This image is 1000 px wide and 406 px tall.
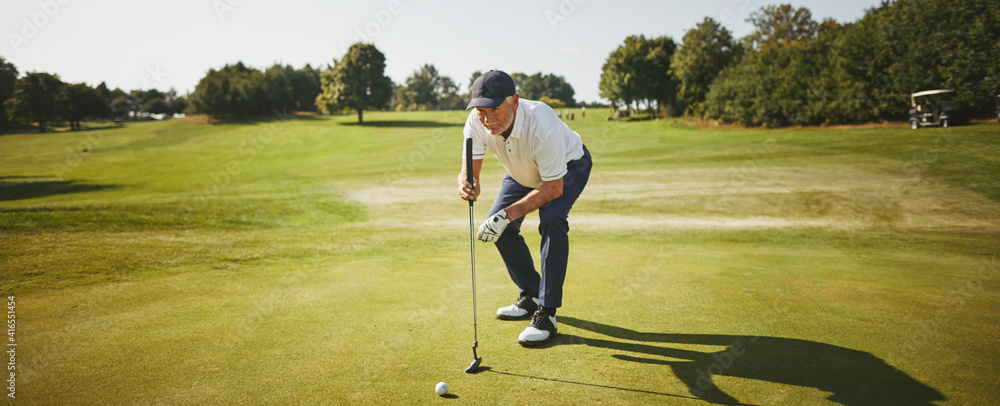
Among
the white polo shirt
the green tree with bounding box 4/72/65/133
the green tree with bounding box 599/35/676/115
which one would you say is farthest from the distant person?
the green tree with bounding box 4/72/65/133

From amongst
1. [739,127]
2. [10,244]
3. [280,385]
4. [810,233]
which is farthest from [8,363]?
[739,127]

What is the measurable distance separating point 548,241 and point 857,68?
3838 centimetres

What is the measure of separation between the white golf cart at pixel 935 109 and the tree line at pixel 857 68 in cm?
76

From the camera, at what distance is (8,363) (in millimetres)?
3568

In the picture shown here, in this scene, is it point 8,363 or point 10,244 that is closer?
point 8,363

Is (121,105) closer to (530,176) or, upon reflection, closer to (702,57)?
(702,57)

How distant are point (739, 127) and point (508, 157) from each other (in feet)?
148

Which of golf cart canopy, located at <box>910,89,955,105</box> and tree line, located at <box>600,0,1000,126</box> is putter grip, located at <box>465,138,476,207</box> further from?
tree line, located at <box>600,0,1000,126</box>

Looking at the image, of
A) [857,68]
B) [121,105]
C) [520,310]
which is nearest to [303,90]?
[121,105]

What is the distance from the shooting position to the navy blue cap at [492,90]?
4164mm

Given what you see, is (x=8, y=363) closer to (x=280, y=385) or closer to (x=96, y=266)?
(x=280, y=385)

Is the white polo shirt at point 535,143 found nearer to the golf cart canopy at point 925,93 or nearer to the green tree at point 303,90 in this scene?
the golf cart canopy at point 925,93

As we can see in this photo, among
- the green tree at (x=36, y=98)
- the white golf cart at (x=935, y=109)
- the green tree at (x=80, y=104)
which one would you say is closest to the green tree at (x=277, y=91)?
the green tree at (x=80, y=104)

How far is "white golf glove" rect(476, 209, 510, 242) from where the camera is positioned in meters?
4.38
